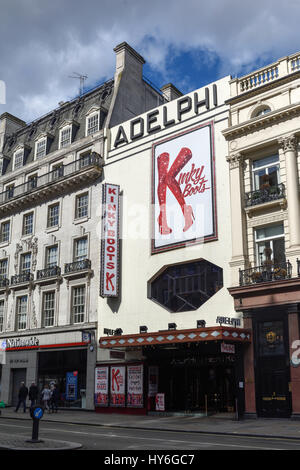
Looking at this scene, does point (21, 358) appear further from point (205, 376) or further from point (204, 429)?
point (204, 429)

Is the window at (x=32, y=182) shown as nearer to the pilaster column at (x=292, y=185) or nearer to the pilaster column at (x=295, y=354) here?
the pilaster column at (x=292, y=185)

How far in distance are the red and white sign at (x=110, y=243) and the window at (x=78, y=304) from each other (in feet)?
11.2

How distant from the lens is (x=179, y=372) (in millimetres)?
26938

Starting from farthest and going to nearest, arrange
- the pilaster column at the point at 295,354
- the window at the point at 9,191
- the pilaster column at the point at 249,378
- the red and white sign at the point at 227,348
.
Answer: the window at the point at 9,191 < the pilaster column at the point at 249,378 < the red and white sign at the point at 227,348 < the pilaster column at the point at 295,354

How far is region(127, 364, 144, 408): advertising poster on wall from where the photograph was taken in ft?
90.3

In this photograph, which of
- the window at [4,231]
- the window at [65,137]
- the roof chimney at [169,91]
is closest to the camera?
A: the window at [65,137]

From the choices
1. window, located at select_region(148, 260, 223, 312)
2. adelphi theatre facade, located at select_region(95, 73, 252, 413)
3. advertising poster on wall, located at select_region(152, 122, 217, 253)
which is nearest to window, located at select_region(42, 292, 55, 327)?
adelphi theatre facade, located at select_region(95, 73, 252, 413)

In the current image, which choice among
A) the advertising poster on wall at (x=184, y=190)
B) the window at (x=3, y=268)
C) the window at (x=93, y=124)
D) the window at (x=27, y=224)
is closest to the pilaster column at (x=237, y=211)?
the advertising poster on wall at (x=184, y=190)

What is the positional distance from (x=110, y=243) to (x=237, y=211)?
8968 mm

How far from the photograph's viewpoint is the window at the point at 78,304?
108 ft

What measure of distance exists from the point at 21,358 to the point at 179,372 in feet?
46.3

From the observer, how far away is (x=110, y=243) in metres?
31.0
